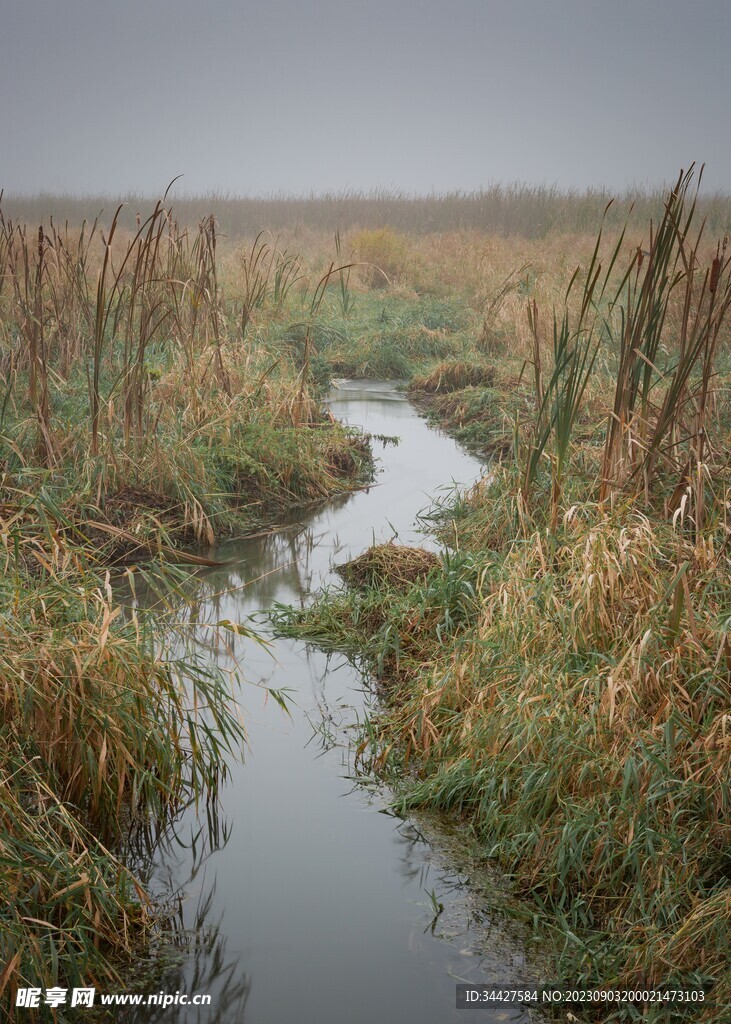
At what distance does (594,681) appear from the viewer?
2.62 m

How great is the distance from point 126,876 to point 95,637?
0.60 meters

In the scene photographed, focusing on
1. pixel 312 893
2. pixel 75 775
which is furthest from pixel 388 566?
pixel 75 775

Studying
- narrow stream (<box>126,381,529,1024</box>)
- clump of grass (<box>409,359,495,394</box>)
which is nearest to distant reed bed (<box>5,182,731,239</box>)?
clump of grass (<box>409,359,495,394</box>)

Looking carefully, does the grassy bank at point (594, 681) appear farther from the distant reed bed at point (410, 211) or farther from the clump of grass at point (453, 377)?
the distant reed bed at point (410, 211)

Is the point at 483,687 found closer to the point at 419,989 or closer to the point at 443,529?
the point at 419,989

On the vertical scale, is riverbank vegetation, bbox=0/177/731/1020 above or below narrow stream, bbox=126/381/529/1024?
above

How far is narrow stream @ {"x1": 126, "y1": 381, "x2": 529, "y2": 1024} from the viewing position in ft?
6.84

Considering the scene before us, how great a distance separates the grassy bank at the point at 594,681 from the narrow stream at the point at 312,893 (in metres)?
0.14

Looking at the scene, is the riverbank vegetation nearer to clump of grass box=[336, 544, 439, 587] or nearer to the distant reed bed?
clump of grass box=[336, 544, 439, 587]

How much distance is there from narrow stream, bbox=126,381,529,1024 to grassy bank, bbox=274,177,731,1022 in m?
0.14

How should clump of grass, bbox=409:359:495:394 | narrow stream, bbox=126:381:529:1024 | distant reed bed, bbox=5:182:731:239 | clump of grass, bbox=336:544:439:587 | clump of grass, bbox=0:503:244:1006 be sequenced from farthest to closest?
distant reed bed, bbox=5:182:731:239 < clump of grass, bbox=409:359:495:394 < clump of grass, bbox=336:544:439:587 < narrow stream, bbox=126:381:529:1024 < clump of grass, bbox=0:503:244:1006

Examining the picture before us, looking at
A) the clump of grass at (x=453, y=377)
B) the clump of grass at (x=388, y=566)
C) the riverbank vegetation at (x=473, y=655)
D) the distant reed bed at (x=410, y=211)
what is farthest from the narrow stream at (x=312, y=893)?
the distant reed bed at (x=410, y=211)

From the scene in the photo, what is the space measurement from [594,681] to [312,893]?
91 centimetres

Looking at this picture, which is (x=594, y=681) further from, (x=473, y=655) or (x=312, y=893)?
(x=312, y=893)
